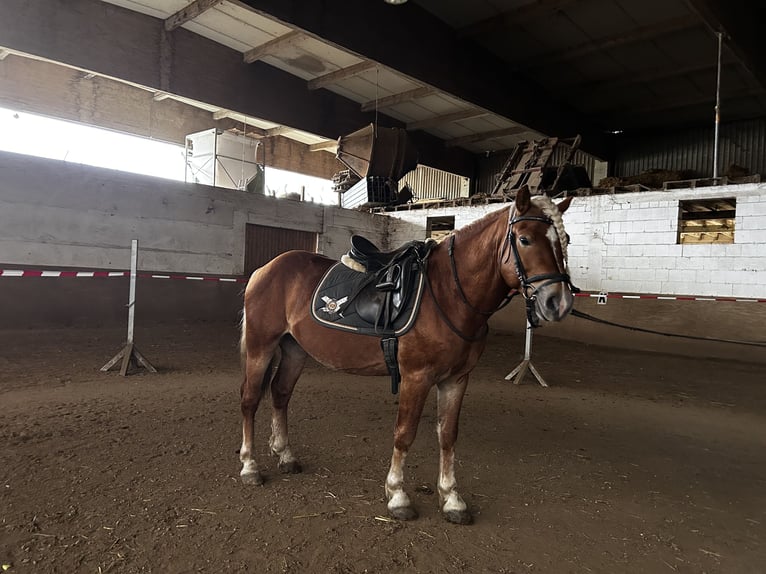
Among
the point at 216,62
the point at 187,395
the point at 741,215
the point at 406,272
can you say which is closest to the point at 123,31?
the point at 216,62

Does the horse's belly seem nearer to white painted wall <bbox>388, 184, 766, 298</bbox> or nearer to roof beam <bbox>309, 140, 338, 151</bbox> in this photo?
white painted wall <bbox>388, 184, 766, 298</bbox>

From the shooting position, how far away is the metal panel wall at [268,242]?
9.20 m

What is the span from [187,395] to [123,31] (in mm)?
6596

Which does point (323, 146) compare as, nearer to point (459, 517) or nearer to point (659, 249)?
point (659, 249)

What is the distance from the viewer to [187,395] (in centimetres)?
445

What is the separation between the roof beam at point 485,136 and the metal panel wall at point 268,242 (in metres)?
6.19

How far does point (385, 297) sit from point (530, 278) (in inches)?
31.0

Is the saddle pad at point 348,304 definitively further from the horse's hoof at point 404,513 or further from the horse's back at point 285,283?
the horse's hoof at point 404,513

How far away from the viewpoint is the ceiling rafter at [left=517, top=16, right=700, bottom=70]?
7.40 metres

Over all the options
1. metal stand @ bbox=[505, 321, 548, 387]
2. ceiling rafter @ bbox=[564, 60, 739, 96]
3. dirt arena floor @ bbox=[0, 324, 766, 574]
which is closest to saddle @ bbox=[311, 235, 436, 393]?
dirt arena floor @ bbox=[0, 324, 766, 574]

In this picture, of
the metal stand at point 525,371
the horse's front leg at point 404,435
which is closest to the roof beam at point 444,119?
the metal stand at point 525,371

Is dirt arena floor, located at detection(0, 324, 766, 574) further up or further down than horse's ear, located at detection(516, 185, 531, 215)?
further down

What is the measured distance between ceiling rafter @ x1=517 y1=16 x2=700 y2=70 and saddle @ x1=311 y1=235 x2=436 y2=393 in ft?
26.4

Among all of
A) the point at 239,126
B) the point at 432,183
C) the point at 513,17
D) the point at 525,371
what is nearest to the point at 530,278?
the point at 525,371
